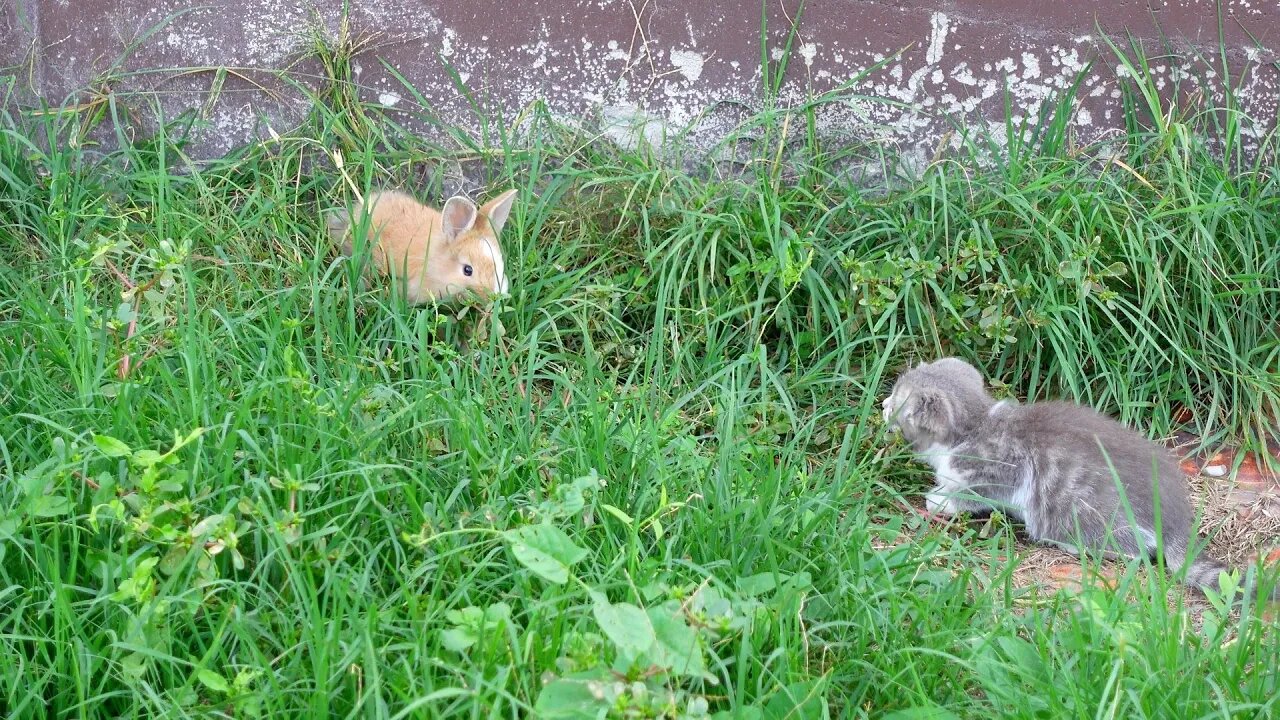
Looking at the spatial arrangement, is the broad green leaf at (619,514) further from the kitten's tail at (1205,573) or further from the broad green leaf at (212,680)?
the kitten's tail at (1205,573)

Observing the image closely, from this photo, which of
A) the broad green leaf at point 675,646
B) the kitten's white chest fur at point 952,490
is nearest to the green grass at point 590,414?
the broad green leaf at point 675,646

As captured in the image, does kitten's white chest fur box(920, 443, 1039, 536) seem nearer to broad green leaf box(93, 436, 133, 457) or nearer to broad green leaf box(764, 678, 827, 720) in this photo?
broad green leaf box(764, 678, 827, 720)

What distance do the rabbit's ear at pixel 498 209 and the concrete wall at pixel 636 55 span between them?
65cm

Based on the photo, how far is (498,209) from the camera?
13.9 ft

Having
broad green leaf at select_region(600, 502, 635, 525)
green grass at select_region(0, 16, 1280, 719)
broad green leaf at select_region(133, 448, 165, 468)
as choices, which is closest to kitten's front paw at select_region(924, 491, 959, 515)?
green grass at select_region(0, 16, 1280, 719)

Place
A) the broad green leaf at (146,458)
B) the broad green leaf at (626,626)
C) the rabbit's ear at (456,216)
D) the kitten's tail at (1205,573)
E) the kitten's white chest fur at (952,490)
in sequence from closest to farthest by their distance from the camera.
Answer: the broad green leaf at (626,626) → the broad green leaf at (146,458) → the kitten's tail at (1205,573) → the kitten's white chest fur at (952,490) → the rabbit's ear at (456,216)

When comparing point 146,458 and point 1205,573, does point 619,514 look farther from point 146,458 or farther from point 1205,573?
point 1205,573

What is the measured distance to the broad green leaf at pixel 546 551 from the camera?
2279 millimetres

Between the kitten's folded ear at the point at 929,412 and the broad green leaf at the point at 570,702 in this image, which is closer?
the broad green leaf at the point at 570,702

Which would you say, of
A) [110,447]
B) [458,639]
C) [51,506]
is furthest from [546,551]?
[51,506]

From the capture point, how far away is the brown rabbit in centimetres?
421

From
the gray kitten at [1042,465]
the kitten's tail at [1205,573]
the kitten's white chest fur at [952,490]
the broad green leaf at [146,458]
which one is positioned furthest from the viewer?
the kitten's white chest fur at [952,490]

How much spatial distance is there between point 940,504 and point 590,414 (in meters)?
1.25

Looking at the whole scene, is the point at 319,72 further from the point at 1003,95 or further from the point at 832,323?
the point at 1003,95
